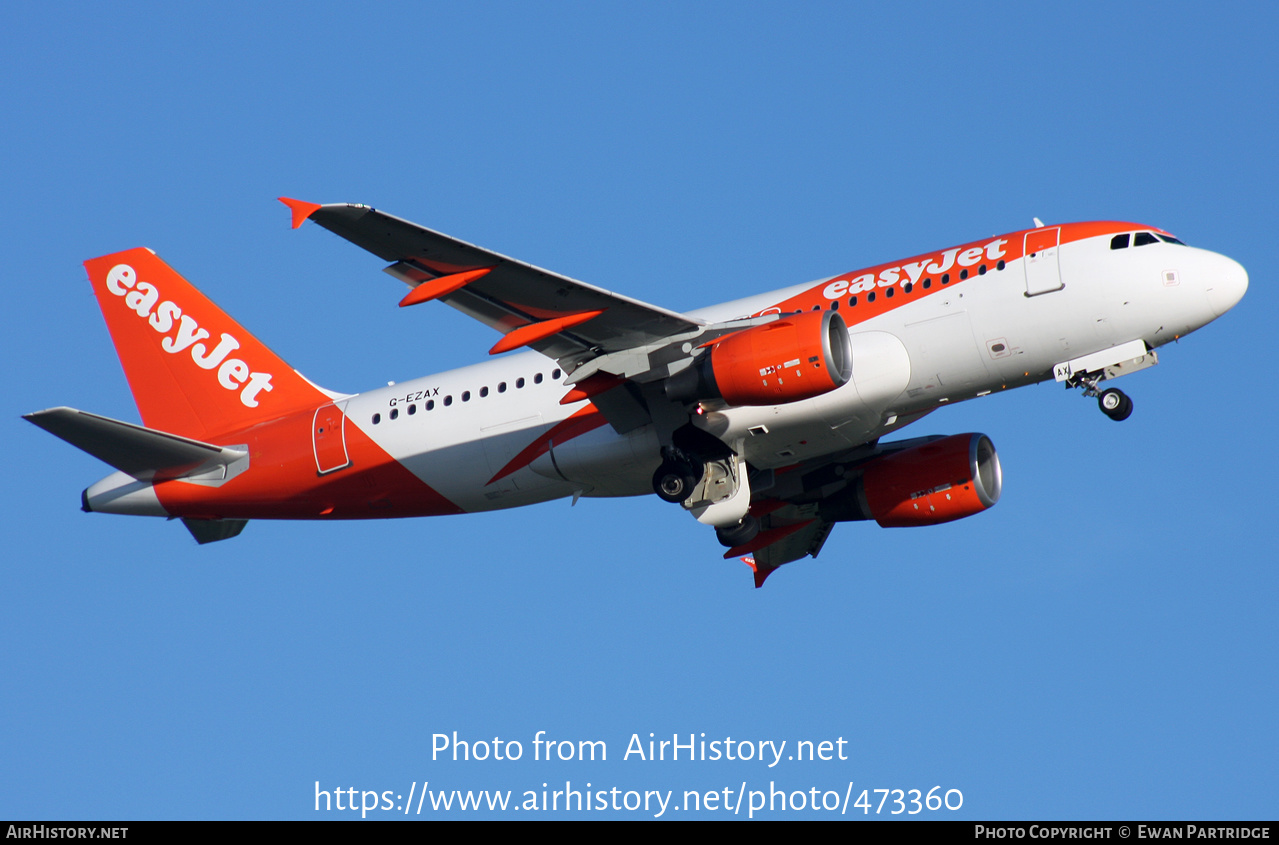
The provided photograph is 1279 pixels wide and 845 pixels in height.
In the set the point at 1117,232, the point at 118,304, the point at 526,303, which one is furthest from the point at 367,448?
the point at 1117,232

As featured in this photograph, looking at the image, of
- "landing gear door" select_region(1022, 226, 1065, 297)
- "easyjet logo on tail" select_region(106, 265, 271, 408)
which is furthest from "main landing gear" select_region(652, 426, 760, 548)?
"easyjet logo on tail" select_region(106, 265, 271, 408)

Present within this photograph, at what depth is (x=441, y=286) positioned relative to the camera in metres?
24.7

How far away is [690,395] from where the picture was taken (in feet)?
89.1

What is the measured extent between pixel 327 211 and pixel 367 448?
362 inches

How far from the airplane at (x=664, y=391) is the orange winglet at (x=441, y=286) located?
0.04 m

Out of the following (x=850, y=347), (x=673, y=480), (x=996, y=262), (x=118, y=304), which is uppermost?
(x=118, y=304)

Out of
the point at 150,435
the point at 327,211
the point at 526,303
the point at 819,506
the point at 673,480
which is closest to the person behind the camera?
the point at 327,211

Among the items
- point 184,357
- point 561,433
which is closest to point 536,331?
point 561,433

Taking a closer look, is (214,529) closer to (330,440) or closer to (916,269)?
(330,440)

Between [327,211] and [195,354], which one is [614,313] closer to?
[327,211]

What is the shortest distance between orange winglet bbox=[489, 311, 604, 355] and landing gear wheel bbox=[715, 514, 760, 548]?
6744 millimetres

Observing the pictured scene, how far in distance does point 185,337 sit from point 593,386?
42.2 ft

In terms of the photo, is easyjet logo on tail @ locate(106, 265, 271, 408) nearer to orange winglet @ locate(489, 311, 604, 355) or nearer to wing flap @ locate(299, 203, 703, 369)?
wing flap @ locate(299, 203, 703, 369)

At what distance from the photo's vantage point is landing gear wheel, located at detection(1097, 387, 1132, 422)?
2705 cm
